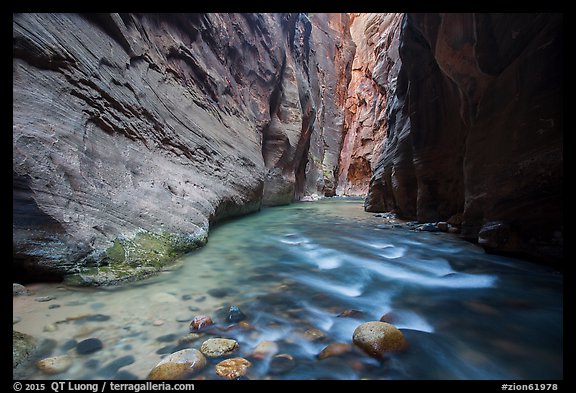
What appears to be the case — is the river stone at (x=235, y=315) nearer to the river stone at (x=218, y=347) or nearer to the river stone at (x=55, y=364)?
the river stone at (x=218, y=347)

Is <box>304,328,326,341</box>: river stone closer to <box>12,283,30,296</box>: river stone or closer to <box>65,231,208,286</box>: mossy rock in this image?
<box>65,231,208,286</box>: mossy rock

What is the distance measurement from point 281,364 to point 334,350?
1.13 ft

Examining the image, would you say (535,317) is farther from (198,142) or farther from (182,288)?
(198,142)

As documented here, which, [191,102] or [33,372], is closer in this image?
[33,372]

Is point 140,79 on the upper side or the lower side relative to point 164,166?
upper

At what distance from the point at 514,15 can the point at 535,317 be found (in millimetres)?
3860

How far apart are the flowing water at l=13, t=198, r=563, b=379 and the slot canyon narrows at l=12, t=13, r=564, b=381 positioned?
16mm

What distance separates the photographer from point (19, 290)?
2154 mm

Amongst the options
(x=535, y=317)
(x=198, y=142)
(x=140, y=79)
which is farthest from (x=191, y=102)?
(x=535, y=317)

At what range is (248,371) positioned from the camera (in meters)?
1.40

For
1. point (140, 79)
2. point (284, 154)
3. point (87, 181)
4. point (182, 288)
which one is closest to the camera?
point (182, 288)

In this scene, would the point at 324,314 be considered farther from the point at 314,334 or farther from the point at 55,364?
the point at 55,364
